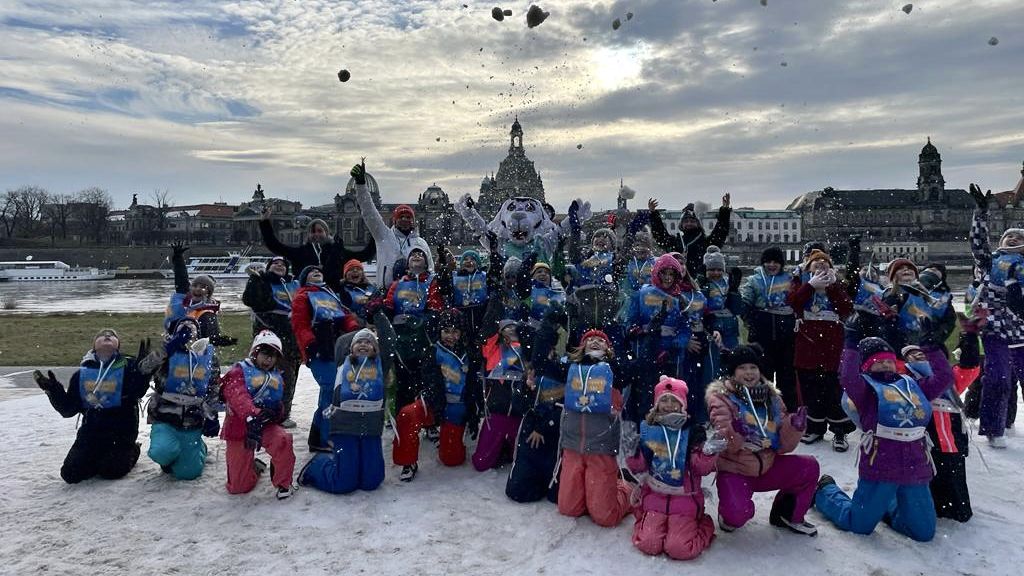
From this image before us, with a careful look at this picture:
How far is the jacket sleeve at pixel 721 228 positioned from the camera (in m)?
7.97

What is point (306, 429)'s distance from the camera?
808cm

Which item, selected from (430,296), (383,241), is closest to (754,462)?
(430,296)

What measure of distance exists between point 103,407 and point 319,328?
6.87 feet

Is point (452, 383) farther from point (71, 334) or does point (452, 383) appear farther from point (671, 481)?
point (71, 334)

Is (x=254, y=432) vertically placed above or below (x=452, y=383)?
below

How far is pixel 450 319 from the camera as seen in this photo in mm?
6773

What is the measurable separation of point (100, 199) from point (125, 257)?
120ft

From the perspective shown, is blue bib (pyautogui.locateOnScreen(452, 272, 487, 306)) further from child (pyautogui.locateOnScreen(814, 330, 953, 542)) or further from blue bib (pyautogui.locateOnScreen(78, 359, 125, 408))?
child (pyautogui.locateOnScreen(814, 330, 953, 542))

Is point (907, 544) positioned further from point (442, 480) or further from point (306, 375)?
point (306, 375)

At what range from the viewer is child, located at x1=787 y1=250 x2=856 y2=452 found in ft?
22.3

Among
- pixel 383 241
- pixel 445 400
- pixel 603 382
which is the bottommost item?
pixel 445 400

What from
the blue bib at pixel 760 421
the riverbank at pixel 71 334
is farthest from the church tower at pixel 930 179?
the blue bib at pixel 760 421

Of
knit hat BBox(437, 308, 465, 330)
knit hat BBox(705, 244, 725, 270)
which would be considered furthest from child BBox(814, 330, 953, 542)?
knit hat BBox(437, 308, 465, 330)

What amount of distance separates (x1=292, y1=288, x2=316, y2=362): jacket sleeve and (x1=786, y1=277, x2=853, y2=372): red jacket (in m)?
5.11
